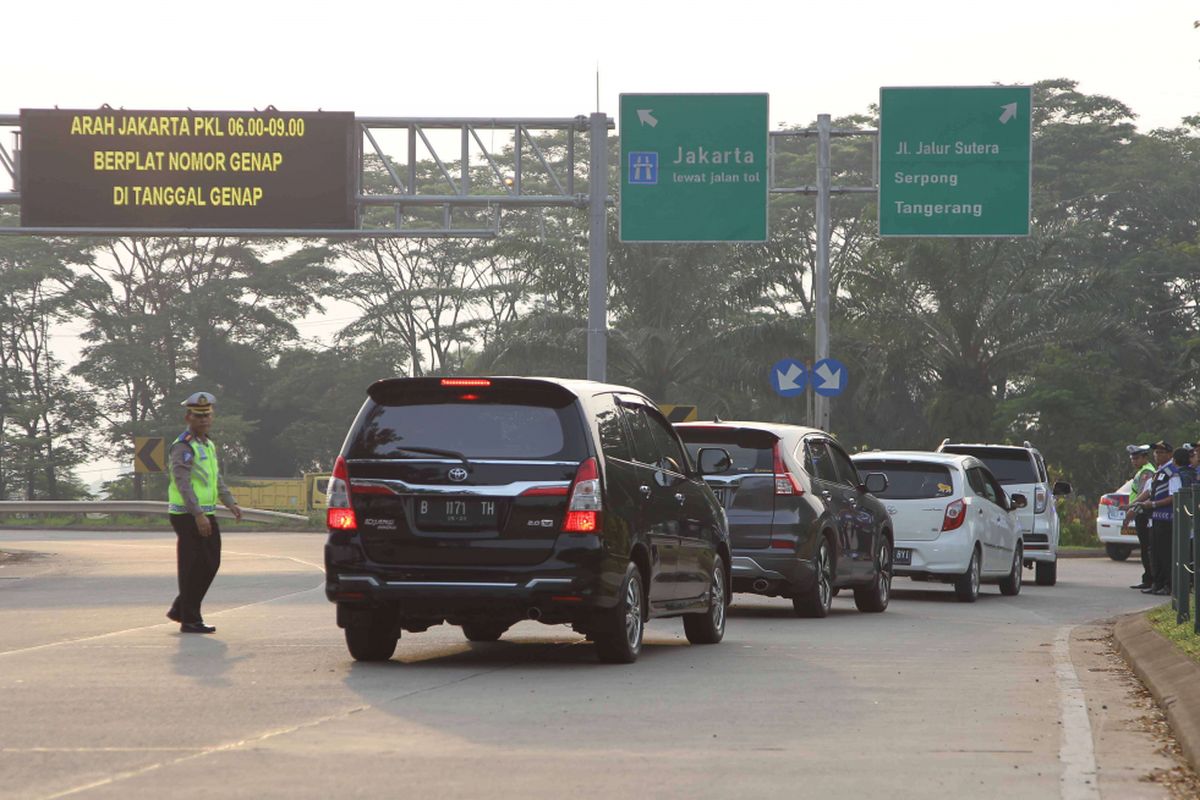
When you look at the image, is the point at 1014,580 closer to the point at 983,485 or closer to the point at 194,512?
the point at 983,485

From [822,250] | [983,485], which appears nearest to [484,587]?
[983,485]

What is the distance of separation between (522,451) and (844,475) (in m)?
7.21

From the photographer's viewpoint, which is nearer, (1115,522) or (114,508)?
(1115,522)

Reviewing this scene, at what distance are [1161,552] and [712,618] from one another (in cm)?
921

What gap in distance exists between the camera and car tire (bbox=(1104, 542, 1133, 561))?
32588 millimetres

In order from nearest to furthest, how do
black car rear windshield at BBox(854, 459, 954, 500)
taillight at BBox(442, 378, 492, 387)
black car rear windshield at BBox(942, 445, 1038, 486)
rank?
taillight at BBox(442, 378, 492, 387)
black car rear windshield at BBox(854, 459, 954, 500)
black car rear windshield at BBox(942, 445, 1038, 486)

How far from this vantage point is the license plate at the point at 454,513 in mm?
12016

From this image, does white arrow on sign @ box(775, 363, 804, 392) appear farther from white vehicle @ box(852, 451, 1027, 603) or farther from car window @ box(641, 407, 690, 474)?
car window @ box(641, 407, 690, 474)

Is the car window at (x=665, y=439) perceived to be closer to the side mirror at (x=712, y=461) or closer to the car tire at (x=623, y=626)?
the side mirror at (x=712, y=461)

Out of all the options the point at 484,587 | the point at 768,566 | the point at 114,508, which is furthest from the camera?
the point at 114,508

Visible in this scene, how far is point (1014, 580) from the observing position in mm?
23062

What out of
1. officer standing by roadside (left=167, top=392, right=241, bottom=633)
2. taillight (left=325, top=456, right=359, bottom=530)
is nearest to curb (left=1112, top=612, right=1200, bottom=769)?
taillight (left=325, top=456, right=359, bottom=530)

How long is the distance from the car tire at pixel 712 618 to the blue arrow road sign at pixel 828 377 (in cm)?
1513

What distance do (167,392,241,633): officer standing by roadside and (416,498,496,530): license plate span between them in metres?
3.46
